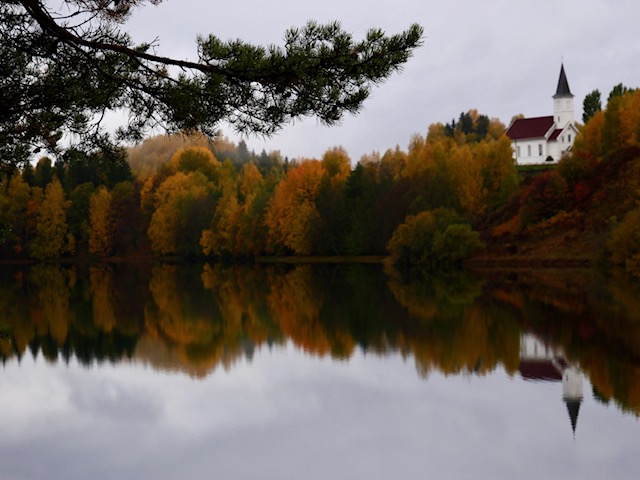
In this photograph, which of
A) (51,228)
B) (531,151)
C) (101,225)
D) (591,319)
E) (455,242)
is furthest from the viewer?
(531,151)

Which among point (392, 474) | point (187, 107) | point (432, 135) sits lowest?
point (392, 474)

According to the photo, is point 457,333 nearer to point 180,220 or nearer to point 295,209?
point 295,209

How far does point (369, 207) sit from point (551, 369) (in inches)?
1910

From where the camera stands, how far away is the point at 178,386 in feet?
60.0

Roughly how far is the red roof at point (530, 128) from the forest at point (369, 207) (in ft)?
23.0

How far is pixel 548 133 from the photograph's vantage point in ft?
273

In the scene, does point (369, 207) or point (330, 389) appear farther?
point (369, 207)

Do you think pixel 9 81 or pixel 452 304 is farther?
pixel 452 304

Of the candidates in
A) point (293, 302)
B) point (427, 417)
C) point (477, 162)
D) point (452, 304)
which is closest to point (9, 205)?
point (477, 162)

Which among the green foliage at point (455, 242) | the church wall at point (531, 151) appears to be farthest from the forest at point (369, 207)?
the church wall at point (531, 151)

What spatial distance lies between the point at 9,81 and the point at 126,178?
285 feet

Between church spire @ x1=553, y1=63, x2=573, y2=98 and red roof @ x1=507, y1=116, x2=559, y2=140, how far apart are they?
2.43 m

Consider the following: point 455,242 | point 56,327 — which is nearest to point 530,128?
point 455,242

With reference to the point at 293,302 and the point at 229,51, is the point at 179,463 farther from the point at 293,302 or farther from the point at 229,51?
the point at 293,302
